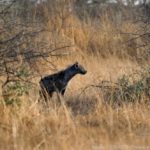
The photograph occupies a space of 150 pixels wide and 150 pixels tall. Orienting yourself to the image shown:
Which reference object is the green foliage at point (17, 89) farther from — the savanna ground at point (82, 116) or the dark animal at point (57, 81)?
the dark animal at point (57, 81)

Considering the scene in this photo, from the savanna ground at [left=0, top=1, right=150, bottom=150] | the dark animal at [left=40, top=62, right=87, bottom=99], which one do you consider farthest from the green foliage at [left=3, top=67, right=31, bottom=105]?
the dark animal at [left=40, top=62, right=87, bottom=99]

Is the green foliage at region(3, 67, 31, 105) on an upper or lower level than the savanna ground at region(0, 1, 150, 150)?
upper

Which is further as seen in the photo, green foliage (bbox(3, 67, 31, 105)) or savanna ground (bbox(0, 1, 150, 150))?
green foliage (bbox(3, 67, 31, 105))

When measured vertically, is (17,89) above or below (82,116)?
above

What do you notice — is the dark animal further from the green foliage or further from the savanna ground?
Result: the green foliage

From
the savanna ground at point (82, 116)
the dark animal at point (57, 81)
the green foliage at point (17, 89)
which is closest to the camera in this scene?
the savanna ground at point (82, 116)

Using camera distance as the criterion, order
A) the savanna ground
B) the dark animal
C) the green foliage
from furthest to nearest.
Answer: the dark animal → the green foliage → the savanna ground

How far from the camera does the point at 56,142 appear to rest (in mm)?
5711

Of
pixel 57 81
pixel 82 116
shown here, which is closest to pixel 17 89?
pixel 82 116

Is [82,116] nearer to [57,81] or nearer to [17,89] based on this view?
[17,89]

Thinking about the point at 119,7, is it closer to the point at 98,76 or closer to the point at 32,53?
the point at 98,76

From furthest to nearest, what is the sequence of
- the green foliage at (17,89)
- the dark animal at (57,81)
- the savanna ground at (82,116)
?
1. the dark animal at (57,81)
2. the green foliage at (17,89)
3. the savanna ground at (82,116)

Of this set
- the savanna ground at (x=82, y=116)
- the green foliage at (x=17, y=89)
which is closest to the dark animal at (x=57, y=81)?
the savanna ground at (x=82, y=116)

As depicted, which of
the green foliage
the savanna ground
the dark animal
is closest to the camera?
the savanna ground
